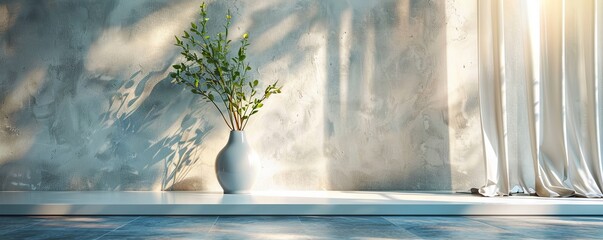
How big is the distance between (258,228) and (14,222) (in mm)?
1094

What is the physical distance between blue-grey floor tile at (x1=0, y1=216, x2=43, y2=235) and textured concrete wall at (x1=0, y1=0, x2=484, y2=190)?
95cm

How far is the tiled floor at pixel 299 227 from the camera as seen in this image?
247 centimetres

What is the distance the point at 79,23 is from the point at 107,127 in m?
0.66

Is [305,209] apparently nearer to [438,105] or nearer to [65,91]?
[438,105]

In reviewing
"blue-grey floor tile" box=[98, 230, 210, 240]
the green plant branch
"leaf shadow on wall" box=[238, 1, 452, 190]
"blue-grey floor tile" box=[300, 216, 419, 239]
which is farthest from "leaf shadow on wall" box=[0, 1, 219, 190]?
"blue-grey floor tile" box=[98, 230, 210, 240]

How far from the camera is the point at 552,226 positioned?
2.77 metres

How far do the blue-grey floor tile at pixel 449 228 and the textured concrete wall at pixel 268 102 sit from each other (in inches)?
40.8

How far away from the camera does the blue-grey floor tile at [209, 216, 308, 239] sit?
246cm

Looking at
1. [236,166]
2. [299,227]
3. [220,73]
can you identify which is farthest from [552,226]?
[220,73]

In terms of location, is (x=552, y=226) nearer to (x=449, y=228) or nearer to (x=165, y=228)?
(x=449, y=228)

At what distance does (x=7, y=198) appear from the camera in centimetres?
340

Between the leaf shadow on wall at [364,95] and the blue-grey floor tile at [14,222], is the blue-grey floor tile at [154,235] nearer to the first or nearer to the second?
the blue-grey floor tile at [14,222]

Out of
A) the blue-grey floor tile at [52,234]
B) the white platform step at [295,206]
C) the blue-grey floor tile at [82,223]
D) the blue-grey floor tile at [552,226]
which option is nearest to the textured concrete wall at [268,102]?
the white platform step at [295,206]

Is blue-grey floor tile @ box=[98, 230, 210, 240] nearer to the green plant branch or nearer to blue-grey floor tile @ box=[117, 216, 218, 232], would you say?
blue-grey floor tile @ box=[117, 216, 218, 232]
